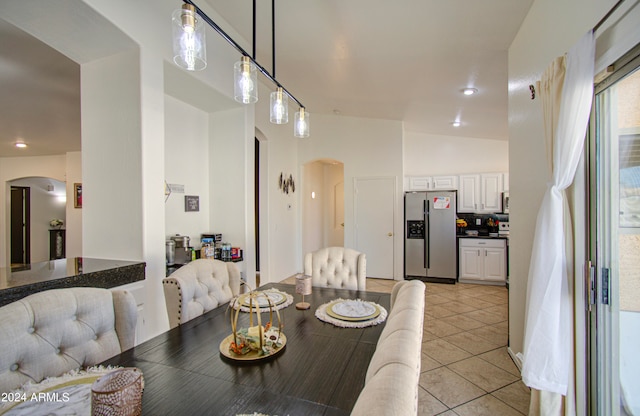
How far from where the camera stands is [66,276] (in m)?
1.57

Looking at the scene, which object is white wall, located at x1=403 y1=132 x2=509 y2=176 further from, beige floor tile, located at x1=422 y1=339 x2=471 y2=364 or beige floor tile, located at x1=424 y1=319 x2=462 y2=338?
beige floor tile, located at x1=422 y1=339 x2=471 y2=364

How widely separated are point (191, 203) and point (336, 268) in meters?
1.90

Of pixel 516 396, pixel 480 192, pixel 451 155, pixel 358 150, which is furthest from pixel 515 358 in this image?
pixel 451 155

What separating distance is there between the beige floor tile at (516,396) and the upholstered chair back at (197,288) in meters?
2.06

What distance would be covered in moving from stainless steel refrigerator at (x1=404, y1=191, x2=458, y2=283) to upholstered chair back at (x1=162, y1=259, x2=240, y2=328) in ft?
13.5

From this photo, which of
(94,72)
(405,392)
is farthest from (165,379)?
(94,72)

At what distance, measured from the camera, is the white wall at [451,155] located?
18.4ft

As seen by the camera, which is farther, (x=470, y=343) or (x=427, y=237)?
(x=427, y=237)

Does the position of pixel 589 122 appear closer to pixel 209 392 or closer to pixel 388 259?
pixel 209 392

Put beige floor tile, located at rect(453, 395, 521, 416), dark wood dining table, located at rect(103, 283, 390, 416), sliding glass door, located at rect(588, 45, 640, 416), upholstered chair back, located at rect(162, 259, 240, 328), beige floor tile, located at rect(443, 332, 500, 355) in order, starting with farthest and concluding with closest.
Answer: beige floor tile, located at rect(443, 332, 500, 355) → beige floor tile, located at rect(453, 395, 521, 416) → upholstered chair back, located at rect(162, 259, 240, 328) → sliding glass door, located at rect(588, 45, 640, 416) → dark wood dining table, located at rect(103, 283, 390, 416)

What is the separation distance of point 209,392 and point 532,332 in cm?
167

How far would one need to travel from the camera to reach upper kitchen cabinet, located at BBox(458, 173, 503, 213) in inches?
212

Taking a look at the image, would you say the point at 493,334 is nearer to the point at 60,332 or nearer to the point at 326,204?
the point at 60,332

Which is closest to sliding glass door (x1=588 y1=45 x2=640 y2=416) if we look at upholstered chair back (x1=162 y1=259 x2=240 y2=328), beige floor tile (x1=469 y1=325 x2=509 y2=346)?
beige floor tile (x1=469 y1=325 x2=509 y2=346)
